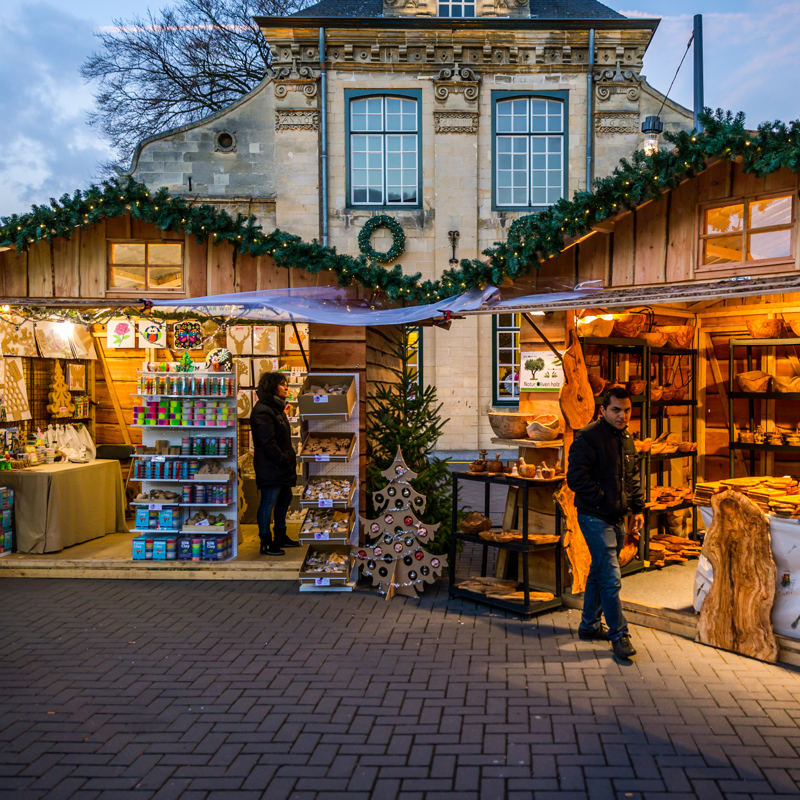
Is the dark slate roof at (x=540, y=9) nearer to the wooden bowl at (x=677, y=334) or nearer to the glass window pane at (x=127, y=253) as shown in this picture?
the glass window pane at (x=127, y=253)

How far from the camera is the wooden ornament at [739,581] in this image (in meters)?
4.84

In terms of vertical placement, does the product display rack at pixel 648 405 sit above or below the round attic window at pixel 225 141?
below

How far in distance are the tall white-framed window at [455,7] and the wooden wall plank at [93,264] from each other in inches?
461

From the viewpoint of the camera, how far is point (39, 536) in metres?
7.38


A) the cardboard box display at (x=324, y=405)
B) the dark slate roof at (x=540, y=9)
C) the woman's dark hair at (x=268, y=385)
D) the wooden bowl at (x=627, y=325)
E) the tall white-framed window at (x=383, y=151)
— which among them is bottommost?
the cardboard box display at (x=324, y=405)

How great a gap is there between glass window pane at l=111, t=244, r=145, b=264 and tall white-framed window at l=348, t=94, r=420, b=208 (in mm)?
8801

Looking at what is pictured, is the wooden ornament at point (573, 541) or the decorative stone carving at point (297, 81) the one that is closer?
the wooden ornament at point (573, 541)

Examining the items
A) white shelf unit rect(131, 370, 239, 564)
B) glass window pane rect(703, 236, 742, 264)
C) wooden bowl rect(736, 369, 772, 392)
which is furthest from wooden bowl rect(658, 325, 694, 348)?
white shelf unit rect(131, 370, 239, 564)

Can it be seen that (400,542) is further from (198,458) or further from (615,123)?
(615,123)

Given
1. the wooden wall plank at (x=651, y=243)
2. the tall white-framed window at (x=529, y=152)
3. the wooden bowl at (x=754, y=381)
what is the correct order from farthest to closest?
the tall white-framed window at (x=529, y=152) < the wooden bowl at (x=754, y=381) < the wooden wall plank at (x=651, y=243)

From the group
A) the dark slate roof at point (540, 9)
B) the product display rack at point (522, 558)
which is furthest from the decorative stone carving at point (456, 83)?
the product display rack at point (522, 558)

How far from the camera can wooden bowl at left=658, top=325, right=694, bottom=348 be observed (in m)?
7.12

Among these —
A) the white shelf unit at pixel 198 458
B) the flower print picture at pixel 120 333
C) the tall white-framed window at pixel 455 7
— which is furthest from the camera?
the tall white-framed window at pixel 455 7

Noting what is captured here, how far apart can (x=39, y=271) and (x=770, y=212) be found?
6748mm
